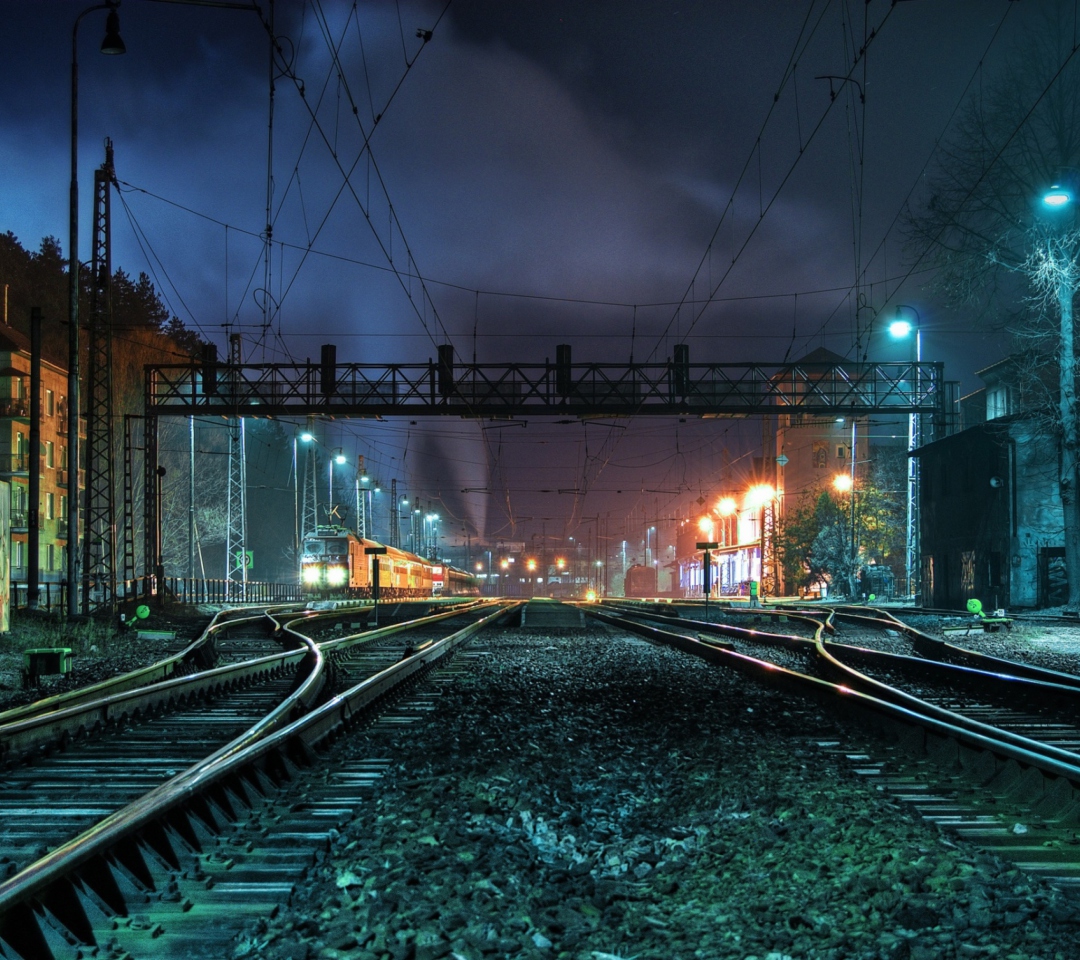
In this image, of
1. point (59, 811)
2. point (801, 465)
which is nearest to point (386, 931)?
point (59, 811)

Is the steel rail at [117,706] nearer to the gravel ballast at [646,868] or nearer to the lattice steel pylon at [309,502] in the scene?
the gravel ballast at [646,868]

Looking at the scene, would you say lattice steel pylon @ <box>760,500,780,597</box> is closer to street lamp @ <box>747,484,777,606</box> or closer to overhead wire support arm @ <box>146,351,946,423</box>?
street lamp @ <box>747,484,777,606</box>

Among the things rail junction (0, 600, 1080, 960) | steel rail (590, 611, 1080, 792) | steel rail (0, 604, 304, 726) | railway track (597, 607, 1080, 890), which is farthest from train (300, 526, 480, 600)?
steel rail (590, 611, 1080, 792)

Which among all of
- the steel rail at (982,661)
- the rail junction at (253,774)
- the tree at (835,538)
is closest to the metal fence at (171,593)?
the rail junction at (253,774)

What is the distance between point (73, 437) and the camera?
21.8m

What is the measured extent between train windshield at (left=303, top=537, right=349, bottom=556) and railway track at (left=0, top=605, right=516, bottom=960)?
41227mm

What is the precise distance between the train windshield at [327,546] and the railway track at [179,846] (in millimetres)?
41227

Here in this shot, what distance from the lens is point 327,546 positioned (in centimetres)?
4894

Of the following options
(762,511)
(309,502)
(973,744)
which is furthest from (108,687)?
(309,502)

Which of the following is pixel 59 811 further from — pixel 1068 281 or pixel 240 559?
pixel 240 559

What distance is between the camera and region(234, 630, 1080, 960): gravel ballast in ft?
11.4

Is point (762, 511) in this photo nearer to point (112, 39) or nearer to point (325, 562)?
Result: point (325, 562)

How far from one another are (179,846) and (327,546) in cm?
4539

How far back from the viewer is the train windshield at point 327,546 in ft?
160
